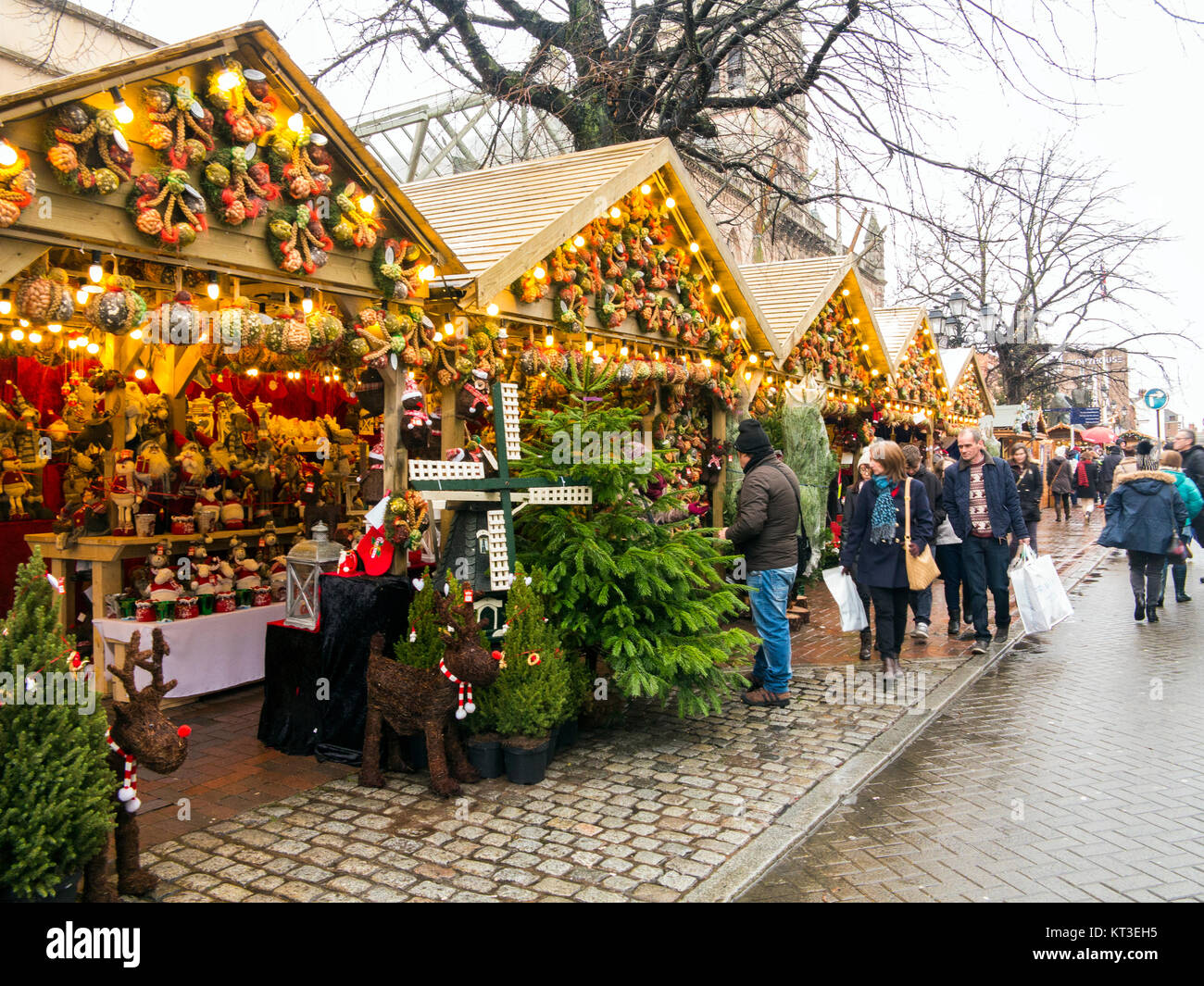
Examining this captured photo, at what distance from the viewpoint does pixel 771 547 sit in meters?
6.11

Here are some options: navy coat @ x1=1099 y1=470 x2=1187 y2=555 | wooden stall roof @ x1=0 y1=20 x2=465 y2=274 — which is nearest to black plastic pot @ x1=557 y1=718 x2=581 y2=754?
wooden stall roof @ x1=0 y1=20 x2=465 y2=274

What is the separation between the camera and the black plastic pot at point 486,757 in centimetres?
489

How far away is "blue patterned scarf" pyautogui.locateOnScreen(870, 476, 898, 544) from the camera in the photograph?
6699mm

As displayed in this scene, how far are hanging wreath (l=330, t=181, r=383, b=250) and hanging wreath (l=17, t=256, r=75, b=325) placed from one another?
1510 mm

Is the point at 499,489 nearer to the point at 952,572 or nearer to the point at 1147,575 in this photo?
the point at 952,572

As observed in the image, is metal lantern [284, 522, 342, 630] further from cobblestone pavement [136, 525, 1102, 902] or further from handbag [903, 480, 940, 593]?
handbag [903, 480, 940, 593]

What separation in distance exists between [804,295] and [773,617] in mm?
6920

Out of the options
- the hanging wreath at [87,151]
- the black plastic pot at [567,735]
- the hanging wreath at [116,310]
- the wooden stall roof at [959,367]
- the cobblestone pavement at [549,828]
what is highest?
the wooden stall roof at [959,367]

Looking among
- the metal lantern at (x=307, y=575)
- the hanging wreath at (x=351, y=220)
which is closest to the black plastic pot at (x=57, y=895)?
the metal lantern at (x=307, y=575)

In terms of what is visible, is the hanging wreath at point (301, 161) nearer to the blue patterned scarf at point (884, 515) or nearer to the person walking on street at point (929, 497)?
the blue patterned scarf at point (884, 515)

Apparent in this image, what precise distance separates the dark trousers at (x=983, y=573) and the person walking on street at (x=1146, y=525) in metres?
1.64

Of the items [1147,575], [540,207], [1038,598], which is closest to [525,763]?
[540,207]

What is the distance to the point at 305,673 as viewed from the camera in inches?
212
